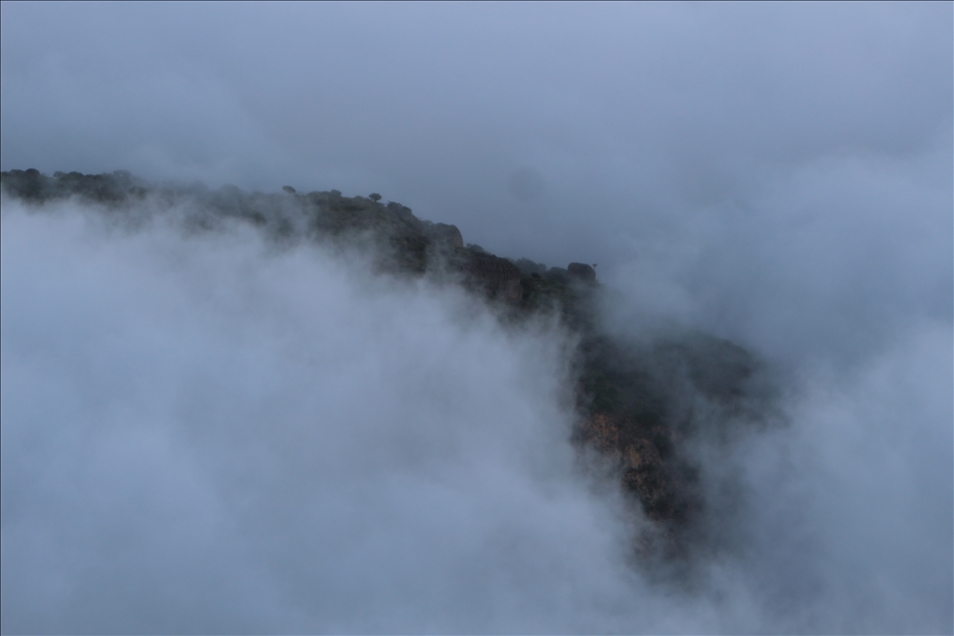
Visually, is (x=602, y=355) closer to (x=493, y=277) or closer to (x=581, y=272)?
(x=493, y=277)

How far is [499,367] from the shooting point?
50938 mm

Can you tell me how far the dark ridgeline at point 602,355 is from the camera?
4672cm

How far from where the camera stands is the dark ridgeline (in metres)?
46.7

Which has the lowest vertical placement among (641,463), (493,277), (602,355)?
(641,463)

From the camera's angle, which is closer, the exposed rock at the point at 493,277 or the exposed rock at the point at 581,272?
the exposed rock at the point at 493,277

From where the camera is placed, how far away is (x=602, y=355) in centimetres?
5306

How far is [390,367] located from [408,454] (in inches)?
241

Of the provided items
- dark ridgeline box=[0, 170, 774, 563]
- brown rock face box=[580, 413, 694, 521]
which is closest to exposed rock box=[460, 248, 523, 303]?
dark ridgeline box=[0, 170, 774, 563]

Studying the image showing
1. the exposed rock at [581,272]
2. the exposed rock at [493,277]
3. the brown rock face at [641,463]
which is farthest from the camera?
the exposed rock at [581,272]

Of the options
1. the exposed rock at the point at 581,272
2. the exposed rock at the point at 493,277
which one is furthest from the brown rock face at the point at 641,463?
the exposed rock at the point at 581,272

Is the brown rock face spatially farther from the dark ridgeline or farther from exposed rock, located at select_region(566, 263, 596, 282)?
exposed rock, located at select_region(566, 263, 596, 282)

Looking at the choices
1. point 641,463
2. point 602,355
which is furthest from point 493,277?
point 641,463

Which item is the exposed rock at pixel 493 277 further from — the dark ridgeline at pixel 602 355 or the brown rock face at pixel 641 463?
the brown rock face at pixel 641 463

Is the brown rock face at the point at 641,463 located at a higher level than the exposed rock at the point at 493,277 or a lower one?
lower
